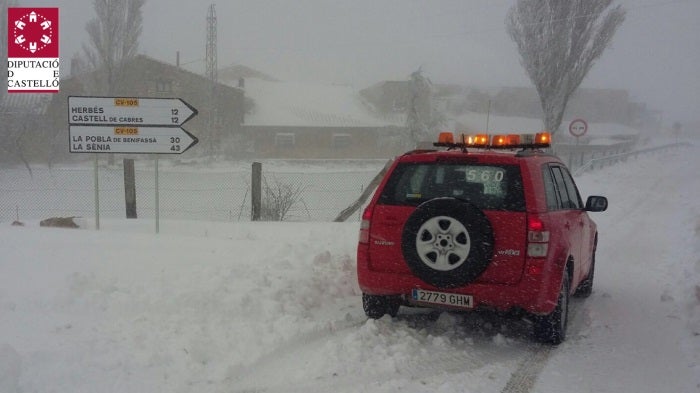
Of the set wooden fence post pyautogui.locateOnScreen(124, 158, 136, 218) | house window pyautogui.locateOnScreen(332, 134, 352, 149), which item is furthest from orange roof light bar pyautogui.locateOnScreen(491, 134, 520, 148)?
house window pyautogui.locateOnScreen(332, 134, 352, 149)

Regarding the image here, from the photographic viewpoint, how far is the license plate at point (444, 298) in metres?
5.24

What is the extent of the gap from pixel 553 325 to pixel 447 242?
4.25 feet

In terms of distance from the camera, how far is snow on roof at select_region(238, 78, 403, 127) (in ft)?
150

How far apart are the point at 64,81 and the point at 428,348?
40.0 meters

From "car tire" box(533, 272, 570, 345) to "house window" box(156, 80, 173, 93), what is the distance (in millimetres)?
42398

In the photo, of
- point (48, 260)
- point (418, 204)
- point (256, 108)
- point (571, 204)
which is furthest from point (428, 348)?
point (256, 108)

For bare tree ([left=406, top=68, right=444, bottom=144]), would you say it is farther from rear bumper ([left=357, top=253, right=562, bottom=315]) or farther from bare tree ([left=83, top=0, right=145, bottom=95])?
rear bumper ([left=357, top=253, right=562, bottom=315])

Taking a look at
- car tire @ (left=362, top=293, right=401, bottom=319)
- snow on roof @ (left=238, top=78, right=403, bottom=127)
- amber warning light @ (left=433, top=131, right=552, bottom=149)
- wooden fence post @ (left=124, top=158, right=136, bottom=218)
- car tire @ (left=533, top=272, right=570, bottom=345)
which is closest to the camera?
car tire @ (left=533, top=272, right=570, bottom=345)

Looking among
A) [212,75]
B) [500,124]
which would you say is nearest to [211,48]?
[212,75]

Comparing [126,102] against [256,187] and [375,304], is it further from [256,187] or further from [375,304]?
[375,304]

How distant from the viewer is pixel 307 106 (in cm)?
4878

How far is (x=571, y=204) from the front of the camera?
21.6 feet

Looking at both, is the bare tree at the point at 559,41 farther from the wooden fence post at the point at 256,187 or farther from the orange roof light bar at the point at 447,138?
the orange roof light bar at the point at 447,138

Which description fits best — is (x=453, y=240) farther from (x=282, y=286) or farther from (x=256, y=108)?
(x=256, y=108)
